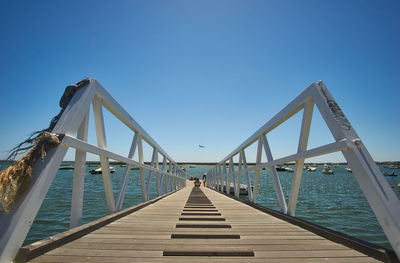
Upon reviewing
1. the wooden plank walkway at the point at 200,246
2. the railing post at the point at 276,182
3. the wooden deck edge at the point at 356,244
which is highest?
the railing post at the point at 276,182

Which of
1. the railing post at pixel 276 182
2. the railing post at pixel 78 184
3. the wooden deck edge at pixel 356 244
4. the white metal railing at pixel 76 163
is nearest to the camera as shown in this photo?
the white metal railing at pixel 76 163

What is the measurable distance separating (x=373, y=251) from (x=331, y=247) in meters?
0.30

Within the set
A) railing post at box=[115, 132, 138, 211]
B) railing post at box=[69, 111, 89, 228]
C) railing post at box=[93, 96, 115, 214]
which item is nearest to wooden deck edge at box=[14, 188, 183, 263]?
railing post at box=[69, 111, 89, 228]

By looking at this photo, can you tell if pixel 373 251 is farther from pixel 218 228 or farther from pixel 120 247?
pixel 120 247

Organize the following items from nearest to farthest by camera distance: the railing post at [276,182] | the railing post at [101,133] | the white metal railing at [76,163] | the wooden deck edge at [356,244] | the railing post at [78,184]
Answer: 1. the white metal railing at [76,163]
2. the wooden deck edge at [356,244]
3. the railing post at [78,184]
4. the railing post at [101,133]
5. the railing post at [276,182]

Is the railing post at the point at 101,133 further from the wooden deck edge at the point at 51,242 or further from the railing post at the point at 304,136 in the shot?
the railing post at the point at 304,136

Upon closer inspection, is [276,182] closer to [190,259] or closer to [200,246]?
[200,246]

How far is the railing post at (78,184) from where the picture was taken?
2.23 meters

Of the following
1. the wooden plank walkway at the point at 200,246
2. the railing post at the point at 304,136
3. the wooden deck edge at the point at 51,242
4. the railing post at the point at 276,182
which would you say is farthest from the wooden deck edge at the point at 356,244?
the wooden deck edge at the point at 51,242

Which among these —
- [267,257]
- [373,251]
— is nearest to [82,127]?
[267,257]

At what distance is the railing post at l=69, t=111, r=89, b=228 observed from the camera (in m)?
2.23

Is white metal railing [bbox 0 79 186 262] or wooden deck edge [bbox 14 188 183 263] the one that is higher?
white metal railing [bbox 0 79 186 262]

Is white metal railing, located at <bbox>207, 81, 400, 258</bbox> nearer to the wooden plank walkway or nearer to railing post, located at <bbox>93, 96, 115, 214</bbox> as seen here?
the wooden plank walkway

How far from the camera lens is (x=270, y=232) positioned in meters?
2.25
